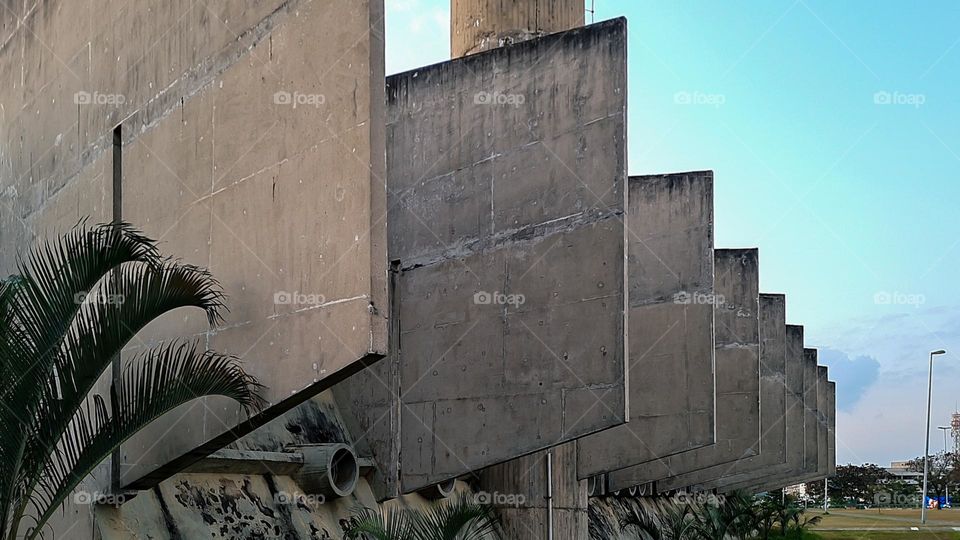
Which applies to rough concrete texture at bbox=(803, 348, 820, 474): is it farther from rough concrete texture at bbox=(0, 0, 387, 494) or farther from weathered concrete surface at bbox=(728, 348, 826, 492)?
rough concrete texture at bbox=(0, 0, 387, 494)

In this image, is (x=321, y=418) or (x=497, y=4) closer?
(x=321, y=418)

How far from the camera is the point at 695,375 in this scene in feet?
53.8

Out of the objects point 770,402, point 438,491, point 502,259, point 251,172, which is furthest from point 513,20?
point 770,402

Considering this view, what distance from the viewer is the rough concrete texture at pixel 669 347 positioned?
53.7 ft

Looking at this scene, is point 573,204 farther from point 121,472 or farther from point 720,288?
point 720,288

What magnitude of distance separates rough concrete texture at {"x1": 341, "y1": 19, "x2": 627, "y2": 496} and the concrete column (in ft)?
4.29

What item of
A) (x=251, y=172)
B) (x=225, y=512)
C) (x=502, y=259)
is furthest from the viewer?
(x=502, y=259)

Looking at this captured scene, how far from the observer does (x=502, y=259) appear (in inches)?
466

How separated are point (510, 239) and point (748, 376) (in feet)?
38.5

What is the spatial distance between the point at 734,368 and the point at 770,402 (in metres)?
5.61

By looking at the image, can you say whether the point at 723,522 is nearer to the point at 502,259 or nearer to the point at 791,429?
the point at 502,259

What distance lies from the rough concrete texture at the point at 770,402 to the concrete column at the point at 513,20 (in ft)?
48.8

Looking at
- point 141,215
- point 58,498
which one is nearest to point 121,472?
point 58,498

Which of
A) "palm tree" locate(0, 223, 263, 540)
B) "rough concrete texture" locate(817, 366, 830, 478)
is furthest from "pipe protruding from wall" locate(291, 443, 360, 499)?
"rough concrete texture" locate(817, 366, 830, 478)
